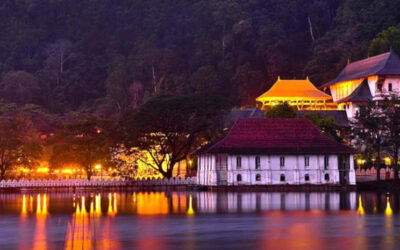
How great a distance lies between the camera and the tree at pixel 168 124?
8188 centimetres

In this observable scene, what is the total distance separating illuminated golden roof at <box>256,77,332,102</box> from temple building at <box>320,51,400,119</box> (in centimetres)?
393

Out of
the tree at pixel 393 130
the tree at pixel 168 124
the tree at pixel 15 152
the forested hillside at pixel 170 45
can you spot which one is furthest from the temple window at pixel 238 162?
the forested hillside at pixel 170 45

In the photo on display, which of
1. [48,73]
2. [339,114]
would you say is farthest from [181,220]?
[48,73]

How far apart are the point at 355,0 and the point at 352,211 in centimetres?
10500

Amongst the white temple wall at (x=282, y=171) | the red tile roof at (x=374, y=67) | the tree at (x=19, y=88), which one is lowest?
the white temple wall at (x=282, y=171)

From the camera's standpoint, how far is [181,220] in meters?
43.7

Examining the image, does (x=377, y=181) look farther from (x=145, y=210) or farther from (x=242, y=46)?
(x=242, y=46)

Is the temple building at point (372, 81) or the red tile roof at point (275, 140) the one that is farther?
the temple building at point (372, 81)


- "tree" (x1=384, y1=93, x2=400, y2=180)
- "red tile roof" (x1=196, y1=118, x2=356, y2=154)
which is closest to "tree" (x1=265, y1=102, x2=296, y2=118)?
"red tile roof" (x1=196, y1=118, x2=356, y2=154)

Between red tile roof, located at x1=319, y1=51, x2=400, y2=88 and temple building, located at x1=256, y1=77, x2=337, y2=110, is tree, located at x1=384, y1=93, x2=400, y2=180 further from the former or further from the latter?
temple building, located at x1=256, y1=77, x2=337, y2=110

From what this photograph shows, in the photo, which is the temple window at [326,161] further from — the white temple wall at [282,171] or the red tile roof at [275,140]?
the red tile roof at [275,140]

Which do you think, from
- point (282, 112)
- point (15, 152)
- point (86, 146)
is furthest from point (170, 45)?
point (15, 152)

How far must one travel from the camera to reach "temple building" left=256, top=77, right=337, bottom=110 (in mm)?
114688

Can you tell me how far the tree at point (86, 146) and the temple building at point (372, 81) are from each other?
109 ft
